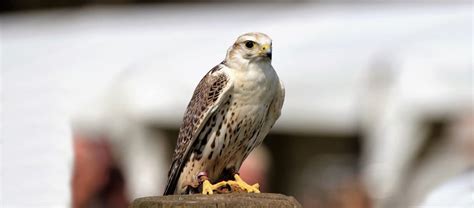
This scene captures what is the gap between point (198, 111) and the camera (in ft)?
15.2

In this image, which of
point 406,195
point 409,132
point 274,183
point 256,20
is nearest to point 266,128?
point 406,195

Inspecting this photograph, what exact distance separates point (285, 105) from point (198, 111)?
7.22m

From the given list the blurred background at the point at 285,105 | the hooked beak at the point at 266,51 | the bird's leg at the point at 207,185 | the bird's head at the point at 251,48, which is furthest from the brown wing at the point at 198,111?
the blurred background at the point at 285,105

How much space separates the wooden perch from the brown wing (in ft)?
2.87

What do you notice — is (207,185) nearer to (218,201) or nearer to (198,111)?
(218,201)

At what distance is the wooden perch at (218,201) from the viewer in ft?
11.7

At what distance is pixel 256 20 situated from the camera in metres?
16.7

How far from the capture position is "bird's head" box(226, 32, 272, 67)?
433cm

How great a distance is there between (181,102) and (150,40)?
378 centimetres

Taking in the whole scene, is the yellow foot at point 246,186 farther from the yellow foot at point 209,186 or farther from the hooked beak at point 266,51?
the hooked beak at point 266,51

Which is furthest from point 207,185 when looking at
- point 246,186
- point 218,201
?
point 218,201

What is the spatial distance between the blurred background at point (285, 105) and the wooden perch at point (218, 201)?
237 centimetres

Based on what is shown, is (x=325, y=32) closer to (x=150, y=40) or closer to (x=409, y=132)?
(x=150, y=40)

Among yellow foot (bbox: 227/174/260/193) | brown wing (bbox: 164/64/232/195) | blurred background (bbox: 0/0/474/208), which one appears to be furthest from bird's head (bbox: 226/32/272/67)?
blurred background (bbox: 0/0/474/208)
